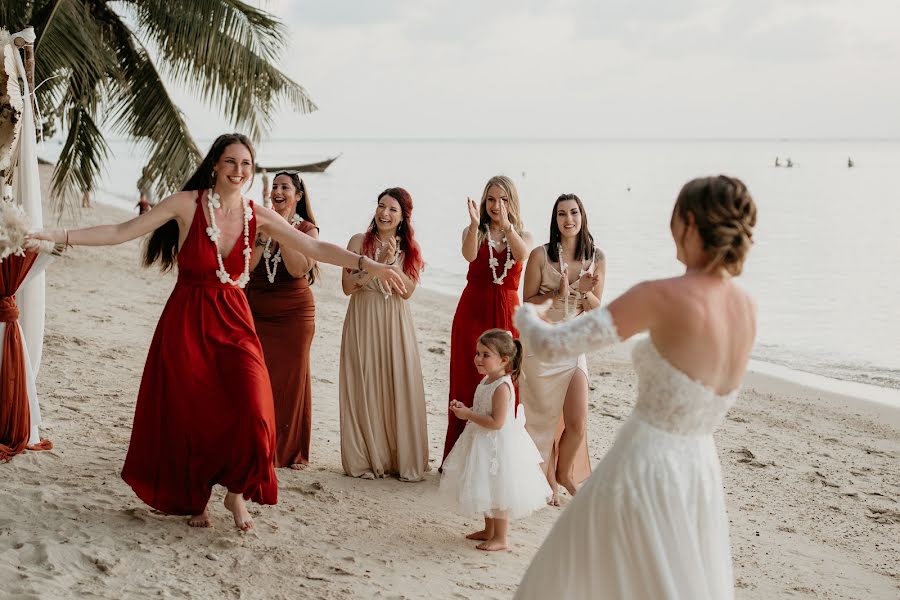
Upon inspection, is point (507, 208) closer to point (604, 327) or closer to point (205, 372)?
point (205, 372)

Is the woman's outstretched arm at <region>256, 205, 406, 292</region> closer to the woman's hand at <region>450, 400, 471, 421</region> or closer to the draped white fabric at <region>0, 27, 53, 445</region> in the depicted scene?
the woman's hand at <region>450, 400, 471, 421</region>

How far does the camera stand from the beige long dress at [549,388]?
663 centimetres

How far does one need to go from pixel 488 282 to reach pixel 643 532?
3952 millimetres

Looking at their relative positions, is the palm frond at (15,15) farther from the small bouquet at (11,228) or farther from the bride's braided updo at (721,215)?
the bride's braided updo at (721,215)

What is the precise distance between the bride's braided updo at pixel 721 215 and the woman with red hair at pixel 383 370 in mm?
3917

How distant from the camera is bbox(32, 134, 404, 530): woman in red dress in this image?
5.21 meters

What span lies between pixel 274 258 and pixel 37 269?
1.58 metres

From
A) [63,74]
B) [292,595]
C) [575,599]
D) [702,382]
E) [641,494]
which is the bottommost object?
[292,595]

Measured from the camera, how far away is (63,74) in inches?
509

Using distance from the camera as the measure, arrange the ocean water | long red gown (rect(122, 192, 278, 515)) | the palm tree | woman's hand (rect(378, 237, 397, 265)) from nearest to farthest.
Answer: long red gown (rect(122, 192, 278, 515)), woman's hand (rect(378, 237, 397, 265)), the palm tree, the ocean water

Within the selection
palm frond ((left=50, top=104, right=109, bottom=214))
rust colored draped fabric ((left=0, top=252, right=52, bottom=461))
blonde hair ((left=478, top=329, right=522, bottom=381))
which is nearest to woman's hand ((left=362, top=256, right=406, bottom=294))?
blonde hair ((left=478, top=329, right=522, bottom=381))

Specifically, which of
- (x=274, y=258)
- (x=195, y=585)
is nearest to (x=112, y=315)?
(x=274, y=258)

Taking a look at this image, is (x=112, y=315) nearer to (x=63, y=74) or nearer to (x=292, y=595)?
(x=63, y=74)

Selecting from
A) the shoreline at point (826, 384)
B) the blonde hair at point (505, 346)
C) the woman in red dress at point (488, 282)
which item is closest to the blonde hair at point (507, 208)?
the woman in red dress at point (488, 282)
